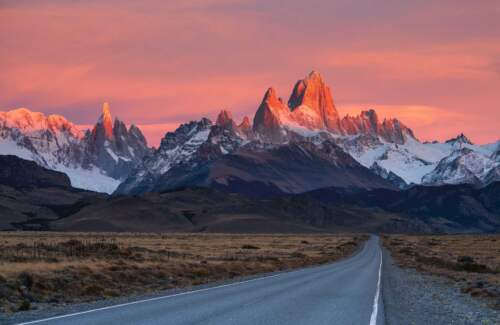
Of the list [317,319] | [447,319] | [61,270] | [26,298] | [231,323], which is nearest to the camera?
[231,323]

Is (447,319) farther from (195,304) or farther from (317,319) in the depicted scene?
(195,304)

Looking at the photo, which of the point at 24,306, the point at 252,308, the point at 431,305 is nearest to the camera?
the point at 252,308

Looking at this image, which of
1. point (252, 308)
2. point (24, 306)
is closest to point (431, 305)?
point (252, 308)

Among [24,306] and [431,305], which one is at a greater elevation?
[24,306]

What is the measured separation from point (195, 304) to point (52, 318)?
569 centimetres

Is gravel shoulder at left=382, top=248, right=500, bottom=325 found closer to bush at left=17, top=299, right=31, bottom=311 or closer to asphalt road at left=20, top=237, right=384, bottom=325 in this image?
asphalt road at left=20, top=237, right=384, bottom=325

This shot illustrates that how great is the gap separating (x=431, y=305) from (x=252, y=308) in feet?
30.2

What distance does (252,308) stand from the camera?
24859 mm

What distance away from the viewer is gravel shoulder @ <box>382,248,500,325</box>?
2480cm

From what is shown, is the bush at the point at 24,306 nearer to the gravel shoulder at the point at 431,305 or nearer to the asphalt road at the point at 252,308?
the asphalt road at the point at 252,308

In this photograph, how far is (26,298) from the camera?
30.5m

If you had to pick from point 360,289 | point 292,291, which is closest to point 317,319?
point 292,291

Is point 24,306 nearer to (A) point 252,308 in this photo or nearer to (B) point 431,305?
(A) point 252,308

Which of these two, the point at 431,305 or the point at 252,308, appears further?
the point at 431,305
